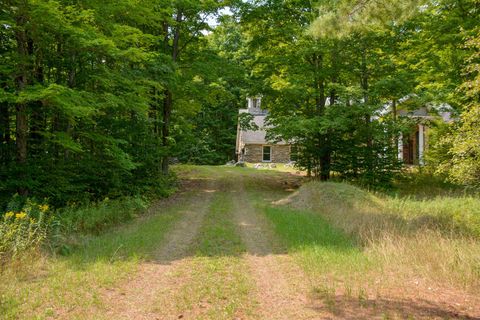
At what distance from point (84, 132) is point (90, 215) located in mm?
2863

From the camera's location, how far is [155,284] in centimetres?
636

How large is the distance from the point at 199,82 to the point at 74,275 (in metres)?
14.9

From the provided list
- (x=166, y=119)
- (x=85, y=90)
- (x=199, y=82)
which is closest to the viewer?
(x=85, y=90)

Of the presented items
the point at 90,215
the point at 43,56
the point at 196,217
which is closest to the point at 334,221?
the point at 196,217

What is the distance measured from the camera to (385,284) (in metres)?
6.18

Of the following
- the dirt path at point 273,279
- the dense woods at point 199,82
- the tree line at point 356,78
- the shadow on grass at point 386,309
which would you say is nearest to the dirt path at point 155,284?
the dirt path at point 273,279

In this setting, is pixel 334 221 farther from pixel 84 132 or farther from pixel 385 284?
pixel 84 132

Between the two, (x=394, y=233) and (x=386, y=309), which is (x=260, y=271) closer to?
(x=386, y=309)

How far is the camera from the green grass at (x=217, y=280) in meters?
5.38

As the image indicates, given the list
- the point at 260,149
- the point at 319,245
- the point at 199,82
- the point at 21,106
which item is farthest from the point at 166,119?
the point at 260,149

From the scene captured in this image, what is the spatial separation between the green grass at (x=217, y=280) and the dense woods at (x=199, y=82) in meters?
4.53

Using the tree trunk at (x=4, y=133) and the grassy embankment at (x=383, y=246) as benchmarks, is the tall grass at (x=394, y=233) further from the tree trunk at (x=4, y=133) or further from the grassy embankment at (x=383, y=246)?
the tree trunk at (x=4, y=133)

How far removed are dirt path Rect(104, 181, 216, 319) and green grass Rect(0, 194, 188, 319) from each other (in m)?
0.22

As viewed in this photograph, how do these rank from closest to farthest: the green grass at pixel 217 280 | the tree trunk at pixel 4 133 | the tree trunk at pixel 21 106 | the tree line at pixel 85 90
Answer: the green grass at pixel 217 280 < the tree line at pixel 85 90 < the tree trunk at pixel 21 106 < the tree trunk at pixel 4 133
